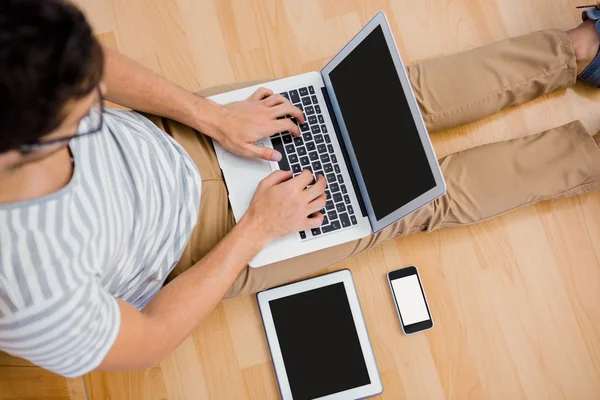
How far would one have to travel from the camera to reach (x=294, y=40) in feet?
4.19

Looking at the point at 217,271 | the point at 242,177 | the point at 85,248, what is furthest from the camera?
the point at 242,177

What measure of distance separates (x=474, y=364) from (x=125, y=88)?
97cm

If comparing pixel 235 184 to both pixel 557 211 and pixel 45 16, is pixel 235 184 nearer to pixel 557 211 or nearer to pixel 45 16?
pixel 45 16

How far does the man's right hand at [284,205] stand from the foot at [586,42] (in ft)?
2.30

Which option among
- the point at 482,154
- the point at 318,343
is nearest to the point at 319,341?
A: the point at 318,343

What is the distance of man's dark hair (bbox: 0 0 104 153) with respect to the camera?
0.41 meters

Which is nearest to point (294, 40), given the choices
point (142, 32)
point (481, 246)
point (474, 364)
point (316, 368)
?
point (142, 32)

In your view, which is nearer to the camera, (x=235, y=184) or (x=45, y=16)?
(x=45, y=16)

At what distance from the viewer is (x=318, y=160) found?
96 cm

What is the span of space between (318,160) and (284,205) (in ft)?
0.44

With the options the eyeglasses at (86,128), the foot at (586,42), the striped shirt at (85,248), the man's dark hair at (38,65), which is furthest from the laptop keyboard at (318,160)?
the foot at (586,42)

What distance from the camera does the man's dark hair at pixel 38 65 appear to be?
415mm

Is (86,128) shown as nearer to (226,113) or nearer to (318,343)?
(226,113)

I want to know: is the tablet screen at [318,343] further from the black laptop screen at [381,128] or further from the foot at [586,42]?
the foot at [586,42]
